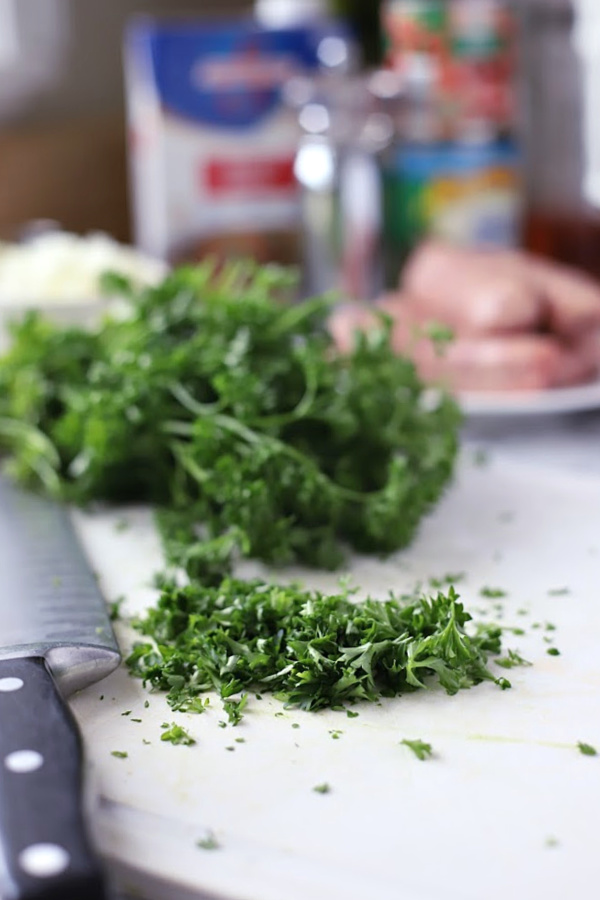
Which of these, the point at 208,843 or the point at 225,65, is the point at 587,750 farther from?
the point at 225,65

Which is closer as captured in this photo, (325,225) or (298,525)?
(298,525)

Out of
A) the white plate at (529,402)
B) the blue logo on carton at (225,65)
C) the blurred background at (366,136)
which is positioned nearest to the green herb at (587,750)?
the white plate at (529,402)

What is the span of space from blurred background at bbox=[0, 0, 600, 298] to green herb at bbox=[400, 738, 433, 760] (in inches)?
44.6

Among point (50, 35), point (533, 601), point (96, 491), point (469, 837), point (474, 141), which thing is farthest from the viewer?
point (50, 35)

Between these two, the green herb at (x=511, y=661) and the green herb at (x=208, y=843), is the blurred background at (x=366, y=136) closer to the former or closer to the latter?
→ the green herb at (x=511, y=661)

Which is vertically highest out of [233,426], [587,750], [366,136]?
[366,136]

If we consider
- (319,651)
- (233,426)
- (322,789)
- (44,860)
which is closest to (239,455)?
(233,426)

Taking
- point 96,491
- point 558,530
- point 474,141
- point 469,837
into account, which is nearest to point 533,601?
point 558,530

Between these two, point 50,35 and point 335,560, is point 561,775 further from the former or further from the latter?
point 50,35

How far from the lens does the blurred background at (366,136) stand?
1.70 m

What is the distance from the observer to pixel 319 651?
0.69 meters

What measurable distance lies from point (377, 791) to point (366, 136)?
1.32 m

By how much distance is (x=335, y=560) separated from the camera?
904mm

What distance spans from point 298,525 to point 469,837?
41 cm
